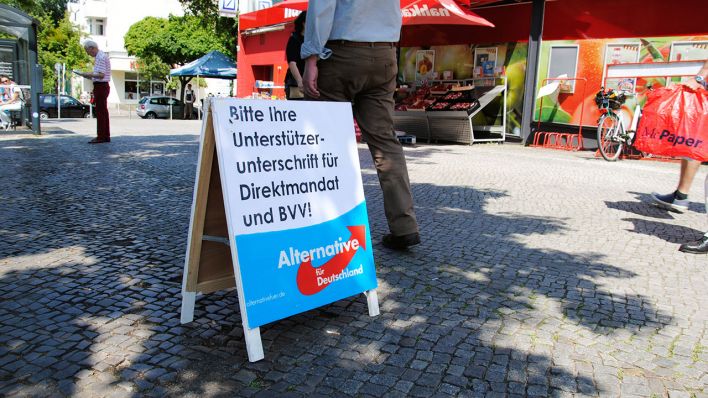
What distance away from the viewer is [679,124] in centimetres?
501

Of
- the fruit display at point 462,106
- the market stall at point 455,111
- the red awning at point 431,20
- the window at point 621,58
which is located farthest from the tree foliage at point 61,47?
the window at point 621,58

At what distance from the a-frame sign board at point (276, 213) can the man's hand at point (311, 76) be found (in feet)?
1.78

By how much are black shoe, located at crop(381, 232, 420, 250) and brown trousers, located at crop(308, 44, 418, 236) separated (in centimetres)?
4

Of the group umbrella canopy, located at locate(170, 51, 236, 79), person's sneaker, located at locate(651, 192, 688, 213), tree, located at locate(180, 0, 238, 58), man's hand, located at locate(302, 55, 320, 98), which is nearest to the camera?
man's hand, located at locate(302, 55, 320, 98)

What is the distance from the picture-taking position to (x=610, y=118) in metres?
10.8

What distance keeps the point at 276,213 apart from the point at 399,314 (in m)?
0.88

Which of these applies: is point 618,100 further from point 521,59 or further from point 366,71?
point 366,71

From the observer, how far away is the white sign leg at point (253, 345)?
2.45 meters

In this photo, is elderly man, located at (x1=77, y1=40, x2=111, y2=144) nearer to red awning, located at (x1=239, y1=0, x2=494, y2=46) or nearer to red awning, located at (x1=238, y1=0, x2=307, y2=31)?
red awning, located at (x1=239, y1=0, x2=494, y2=46)

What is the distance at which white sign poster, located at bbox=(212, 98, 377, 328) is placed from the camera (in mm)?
2518

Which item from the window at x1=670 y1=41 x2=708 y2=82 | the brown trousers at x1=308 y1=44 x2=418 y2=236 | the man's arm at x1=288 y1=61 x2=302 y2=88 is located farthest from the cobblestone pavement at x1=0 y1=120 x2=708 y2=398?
the window at x1=670 y1=41 x2=708 y2=82

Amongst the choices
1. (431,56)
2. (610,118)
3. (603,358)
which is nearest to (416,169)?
(610,118)

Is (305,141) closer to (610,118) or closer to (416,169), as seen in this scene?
Answer: (416,169)

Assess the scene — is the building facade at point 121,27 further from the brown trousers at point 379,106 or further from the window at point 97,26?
the brown trousers at point 379,106
